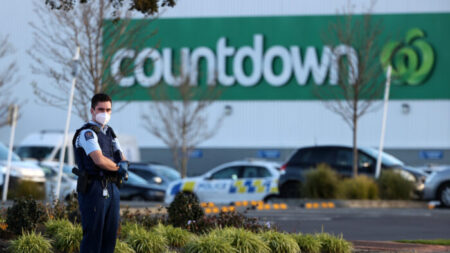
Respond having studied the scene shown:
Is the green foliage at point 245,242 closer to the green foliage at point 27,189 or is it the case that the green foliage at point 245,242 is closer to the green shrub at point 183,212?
the green shrub at point 183,212

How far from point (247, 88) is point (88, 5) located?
87.4 feet

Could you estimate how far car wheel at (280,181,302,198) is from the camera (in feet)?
83.7

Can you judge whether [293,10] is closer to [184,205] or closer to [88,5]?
[88,5]

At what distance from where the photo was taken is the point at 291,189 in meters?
25.7

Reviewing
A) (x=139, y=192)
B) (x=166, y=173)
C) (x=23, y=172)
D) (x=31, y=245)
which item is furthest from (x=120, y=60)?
(x=31, y=245)

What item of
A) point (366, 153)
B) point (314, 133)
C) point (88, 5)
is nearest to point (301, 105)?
point (314, 133)

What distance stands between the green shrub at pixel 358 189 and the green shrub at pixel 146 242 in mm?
14996

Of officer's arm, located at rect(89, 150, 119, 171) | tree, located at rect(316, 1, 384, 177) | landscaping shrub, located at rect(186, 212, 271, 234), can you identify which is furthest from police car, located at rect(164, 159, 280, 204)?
officer's arm, located at rect(89, 150, 119, 171)

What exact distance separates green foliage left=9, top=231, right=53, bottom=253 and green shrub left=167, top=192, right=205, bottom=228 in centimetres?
227

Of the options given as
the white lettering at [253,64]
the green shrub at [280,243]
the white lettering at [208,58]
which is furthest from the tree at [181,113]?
the green shrub at [280,243]

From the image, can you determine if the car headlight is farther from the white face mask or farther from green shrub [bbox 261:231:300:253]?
the white face mask

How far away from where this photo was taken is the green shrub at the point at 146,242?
404 inches

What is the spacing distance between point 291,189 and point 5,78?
56.4 feet

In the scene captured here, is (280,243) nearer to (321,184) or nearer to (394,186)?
(321,184)
